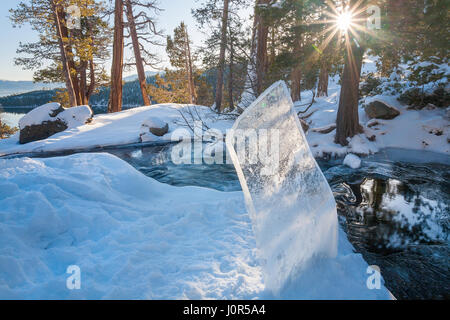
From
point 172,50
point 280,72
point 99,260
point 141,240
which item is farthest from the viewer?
point 172,50

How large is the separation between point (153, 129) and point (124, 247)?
29.7 feet

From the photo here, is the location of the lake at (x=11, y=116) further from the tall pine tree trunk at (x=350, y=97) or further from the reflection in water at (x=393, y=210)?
the tall pine tree trunk at (x=350, y=97)

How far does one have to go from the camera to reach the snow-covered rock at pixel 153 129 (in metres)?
10.4

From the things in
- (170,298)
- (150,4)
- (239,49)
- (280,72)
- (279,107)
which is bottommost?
(170,298)

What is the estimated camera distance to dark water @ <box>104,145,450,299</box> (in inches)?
99.8

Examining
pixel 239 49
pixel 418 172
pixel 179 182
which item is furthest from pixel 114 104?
pixel 418 172

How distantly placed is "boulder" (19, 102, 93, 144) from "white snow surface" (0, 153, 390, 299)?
840 centimetres

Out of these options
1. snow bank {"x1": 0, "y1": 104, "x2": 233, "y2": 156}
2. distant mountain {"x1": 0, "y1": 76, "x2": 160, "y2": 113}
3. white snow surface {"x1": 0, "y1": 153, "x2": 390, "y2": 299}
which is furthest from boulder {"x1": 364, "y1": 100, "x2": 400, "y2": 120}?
distant mountain {"x1": 0, "y1": 76, "x2": 160, "y2": 113}

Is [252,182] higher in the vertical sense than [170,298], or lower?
higher

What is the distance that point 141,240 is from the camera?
265 cm

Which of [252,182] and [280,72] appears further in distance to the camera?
[280,72]
